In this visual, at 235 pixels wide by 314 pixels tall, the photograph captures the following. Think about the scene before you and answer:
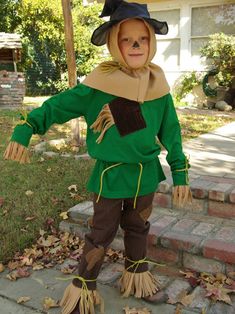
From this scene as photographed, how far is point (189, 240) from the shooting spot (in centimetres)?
291

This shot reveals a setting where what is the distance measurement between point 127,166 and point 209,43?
875 cm

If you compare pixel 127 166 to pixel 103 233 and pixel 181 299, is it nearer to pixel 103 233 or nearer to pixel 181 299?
pixel 103 233

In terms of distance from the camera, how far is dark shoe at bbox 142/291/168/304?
8.39 ft

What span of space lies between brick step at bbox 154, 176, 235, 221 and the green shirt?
3.32 feet

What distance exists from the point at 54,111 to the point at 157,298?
1292 millimetres

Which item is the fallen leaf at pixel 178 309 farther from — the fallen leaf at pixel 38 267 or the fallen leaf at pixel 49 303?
the fallen leaf at pixel 38 267

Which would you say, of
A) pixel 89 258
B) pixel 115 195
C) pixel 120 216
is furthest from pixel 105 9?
pixel 89 258

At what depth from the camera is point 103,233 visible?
7.88 ft

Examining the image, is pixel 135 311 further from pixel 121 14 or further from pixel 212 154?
pixel 212 154

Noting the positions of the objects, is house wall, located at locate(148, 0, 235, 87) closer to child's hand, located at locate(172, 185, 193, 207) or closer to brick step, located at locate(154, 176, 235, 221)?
brick step, located at locate(154, 176, 235, 221)

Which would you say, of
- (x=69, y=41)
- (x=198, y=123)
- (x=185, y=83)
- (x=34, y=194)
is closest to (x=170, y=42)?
(x=185, y=83)

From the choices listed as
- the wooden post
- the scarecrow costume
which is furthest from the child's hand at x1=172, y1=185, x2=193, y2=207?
the wooden post

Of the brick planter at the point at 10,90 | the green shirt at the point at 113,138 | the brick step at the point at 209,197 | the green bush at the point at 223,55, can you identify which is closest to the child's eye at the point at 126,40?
the green shirt at the point at 113,138

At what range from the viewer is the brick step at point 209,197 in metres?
3.27
